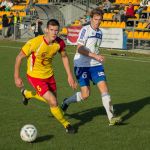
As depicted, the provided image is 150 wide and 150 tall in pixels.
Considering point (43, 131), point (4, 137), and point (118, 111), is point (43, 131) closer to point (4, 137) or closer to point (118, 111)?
point (4, 137)

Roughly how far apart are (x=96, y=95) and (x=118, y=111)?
2.09 metres

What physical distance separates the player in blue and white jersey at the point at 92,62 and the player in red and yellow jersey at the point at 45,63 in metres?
0.67

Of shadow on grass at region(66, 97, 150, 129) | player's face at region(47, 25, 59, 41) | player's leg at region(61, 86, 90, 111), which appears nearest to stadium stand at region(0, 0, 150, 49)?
shadow on grass at region(66, 97, 150, 129)

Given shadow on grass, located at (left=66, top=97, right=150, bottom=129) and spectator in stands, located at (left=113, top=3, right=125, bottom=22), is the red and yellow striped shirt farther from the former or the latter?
spectator in stands, located at (left=113, top=3, right=125, bottom=22)

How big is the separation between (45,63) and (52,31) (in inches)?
28.1

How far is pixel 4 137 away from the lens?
787cm

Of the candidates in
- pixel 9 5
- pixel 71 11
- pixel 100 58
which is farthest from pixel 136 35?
pixel 100 58

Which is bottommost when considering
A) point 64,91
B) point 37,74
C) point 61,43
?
point 64,91

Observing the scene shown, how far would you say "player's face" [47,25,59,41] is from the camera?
795cm

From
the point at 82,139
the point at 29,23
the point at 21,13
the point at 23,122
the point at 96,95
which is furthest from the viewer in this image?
the point at 21,13

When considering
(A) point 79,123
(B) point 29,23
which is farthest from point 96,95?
(B) point 29,23

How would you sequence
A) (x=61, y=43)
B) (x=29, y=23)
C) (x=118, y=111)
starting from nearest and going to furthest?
(x=61, y=43) < (x=118, y=111) < (x=29, y=23)

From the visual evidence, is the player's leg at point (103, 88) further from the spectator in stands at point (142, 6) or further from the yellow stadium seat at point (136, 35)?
the spectator in stands at point (142, 6)

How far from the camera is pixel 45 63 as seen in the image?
8.47 metres
